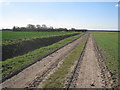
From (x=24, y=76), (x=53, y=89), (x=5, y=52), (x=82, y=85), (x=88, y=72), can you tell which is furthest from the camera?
(x=5, y=52)

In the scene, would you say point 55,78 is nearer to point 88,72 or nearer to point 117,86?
point 88,72

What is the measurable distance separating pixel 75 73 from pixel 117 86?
269 centimetres

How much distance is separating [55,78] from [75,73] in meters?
1.57

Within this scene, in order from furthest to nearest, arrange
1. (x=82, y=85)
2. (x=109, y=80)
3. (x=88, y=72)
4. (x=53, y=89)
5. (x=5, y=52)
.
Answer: (x=5, y=52) → (x=88, y=72) → (x=109, y=80) → (x=82, y=85) → (x=53, y=89)

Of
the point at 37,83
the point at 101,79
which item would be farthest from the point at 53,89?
the point at 101,79

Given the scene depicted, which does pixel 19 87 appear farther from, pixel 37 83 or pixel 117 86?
pixel 117 86

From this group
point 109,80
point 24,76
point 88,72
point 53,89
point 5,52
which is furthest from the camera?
point 5,52

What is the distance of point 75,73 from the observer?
9344mm

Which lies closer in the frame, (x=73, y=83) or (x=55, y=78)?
(x=73, y=83)

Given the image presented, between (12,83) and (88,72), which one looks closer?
(12,83)

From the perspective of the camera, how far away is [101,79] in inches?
329

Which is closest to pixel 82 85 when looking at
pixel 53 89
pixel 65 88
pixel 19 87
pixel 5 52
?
pixel 65 88

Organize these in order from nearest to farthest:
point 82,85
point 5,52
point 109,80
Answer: point 82,85 → point 109,80 → point 5,52

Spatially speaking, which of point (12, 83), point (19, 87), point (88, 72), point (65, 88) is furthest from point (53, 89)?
point (88, 72)
